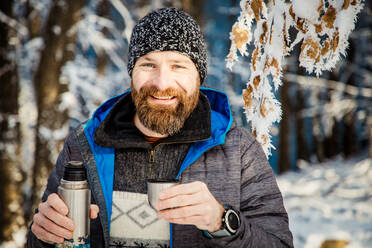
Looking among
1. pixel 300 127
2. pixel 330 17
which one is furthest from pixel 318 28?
pixel 300 127

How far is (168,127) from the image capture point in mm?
2137

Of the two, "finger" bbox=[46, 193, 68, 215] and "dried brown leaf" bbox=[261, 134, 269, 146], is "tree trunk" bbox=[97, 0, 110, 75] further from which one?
"finger" bbox=[46, 193, 68, 215]

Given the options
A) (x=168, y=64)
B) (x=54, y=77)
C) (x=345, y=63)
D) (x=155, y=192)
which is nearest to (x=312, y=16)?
(x=168, y=64)

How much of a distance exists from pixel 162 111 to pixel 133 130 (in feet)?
0.98

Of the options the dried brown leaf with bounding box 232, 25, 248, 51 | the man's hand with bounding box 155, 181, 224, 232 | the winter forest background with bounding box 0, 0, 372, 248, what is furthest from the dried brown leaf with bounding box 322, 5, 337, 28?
the man's hand with bounding box 155, 181, 224, 232

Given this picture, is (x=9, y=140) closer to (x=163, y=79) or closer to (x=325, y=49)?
(x=163, y=79)

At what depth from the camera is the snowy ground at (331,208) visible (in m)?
5.56

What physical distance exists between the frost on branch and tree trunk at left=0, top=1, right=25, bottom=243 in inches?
178

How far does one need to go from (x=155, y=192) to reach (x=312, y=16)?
1296 millimetres

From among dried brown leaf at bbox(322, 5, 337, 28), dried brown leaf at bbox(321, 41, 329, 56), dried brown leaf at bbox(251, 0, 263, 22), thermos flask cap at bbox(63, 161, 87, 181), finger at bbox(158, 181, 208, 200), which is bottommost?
finger at bbox(158, 181, 208, 200)

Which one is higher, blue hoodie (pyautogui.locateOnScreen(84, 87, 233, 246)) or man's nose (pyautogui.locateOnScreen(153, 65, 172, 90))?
man's nose (pyautogui.locateOnScreen(153, 65, 172, 90))

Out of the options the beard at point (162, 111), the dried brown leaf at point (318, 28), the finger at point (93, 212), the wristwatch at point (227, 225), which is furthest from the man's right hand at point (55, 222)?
the dried brown leaf at point (318, 28)

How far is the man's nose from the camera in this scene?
205 centimetres

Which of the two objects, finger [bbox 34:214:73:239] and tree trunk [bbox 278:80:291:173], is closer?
finger [bbox 34:214:73:239]
